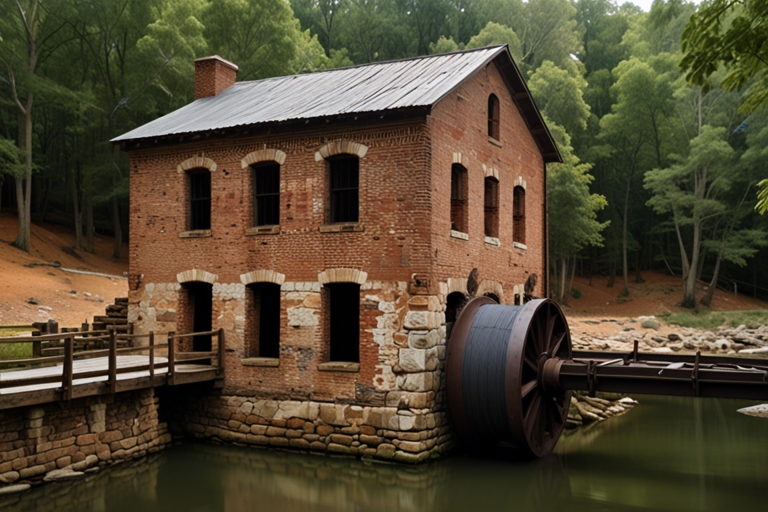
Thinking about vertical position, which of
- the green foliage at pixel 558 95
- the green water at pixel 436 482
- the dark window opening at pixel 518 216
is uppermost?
the green foliage at pixel 558 95

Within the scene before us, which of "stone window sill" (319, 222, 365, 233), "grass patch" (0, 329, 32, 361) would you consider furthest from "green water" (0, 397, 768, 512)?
"grass patch" (0, 329, 32, 361)

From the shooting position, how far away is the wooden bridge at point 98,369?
35.4 ft

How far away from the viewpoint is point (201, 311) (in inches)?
639

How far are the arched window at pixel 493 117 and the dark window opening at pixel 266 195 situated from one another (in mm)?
5282

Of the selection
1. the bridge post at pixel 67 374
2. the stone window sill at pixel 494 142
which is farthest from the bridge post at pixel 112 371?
the stone window sill at pixel 494 142

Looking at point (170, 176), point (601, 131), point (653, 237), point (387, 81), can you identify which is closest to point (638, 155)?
point (601, 131)

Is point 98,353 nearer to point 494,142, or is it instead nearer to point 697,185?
point 494,142

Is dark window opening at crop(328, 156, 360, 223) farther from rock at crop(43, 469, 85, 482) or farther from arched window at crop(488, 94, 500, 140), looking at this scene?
rock at crop(43, 469, 85, 482)

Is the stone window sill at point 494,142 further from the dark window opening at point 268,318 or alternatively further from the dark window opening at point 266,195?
the dark window opening at point 268,318

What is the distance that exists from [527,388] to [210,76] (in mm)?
12708

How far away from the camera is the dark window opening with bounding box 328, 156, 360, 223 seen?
563 inches

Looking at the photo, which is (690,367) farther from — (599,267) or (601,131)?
(599,267)

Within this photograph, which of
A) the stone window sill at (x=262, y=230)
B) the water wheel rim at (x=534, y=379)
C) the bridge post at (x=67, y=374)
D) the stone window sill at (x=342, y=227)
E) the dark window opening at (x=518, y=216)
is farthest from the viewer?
the dark window opening at (x=518, y=216)

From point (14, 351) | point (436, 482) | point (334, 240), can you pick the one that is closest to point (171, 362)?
point (334, 240)
